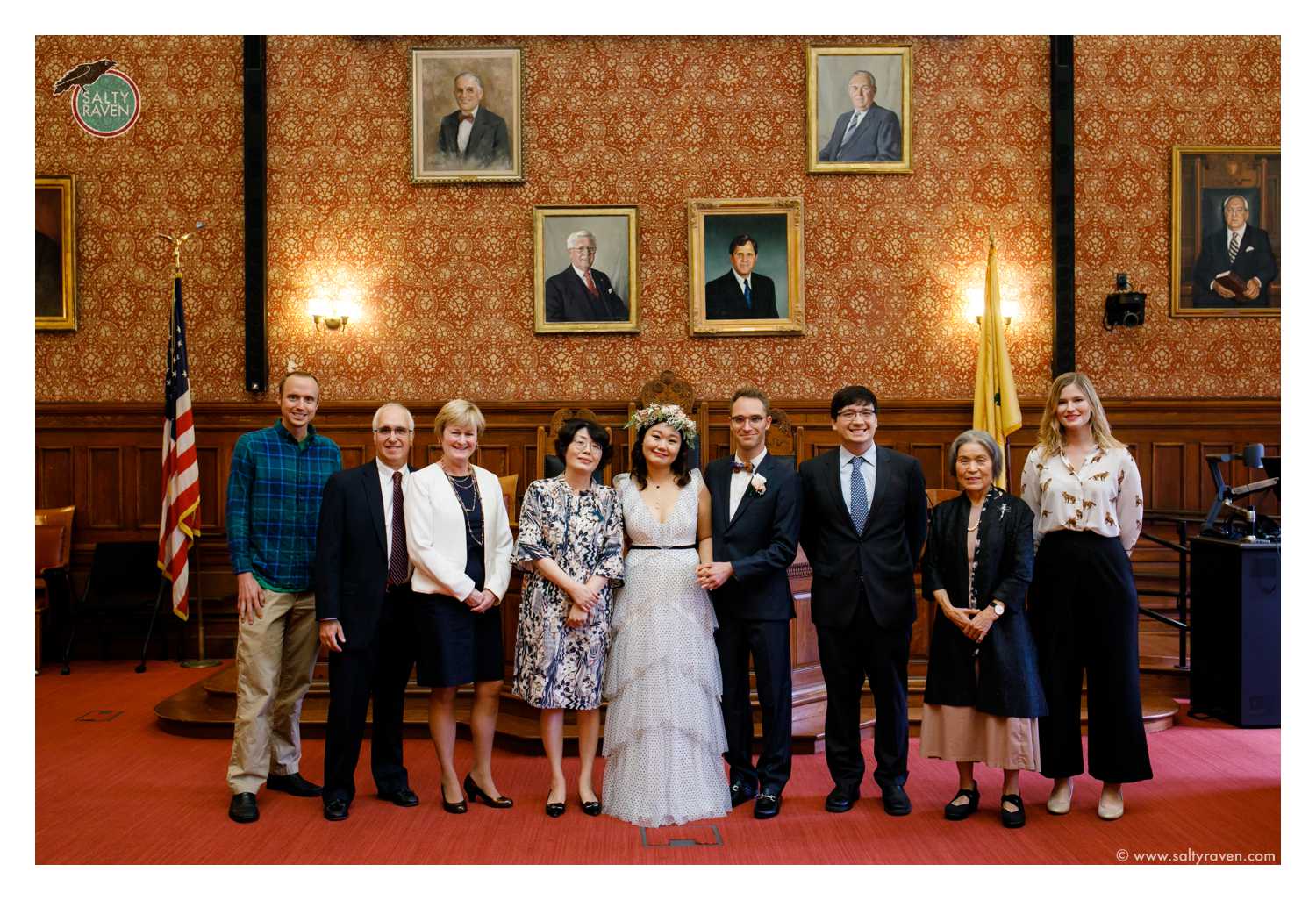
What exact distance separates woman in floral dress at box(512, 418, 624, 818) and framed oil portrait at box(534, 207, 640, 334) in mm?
4193

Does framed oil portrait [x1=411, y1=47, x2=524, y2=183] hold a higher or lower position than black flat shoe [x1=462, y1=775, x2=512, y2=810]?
higher

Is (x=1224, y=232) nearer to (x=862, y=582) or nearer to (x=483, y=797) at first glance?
(x=862, y=582)

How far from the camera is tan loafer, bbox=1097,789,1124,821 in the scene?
12.2 ft

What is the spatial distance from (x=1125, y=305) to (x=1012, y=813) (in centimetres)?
533

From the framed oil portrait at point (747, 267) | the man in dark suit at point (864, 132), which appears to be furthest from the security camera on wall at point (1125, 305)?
the framed oil portrait at point (747, 267)

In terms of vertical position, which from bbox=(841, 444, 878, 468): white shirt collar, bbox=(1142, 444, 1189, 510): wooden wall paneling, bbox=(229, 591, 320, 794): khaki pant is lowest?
bbox=(229, 591, 320, 794): khaki pant

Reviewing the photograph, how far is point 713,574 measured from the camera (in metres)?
3.68

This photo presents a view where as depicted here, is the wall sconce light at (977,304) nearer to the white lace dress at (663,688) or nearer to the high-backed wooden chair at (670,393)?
the high-backed wooden chair at (670,393)

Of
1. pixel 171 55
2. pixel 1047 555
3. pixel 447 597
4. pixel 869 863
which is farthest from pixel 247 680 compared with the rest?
pixel 171 55

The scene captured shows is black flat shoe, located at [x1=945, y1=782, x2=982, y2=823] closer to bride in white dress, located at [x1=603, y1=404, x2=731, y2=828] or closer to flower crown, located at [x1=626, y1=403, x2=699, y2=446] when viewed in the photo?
bride in white dress, located at [x1=603, y1=404, x2=731, y2=828]

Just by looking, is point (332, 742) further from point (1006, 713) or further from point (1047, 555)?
point (1047, 555)

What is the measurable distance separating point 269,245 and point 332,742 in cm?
522

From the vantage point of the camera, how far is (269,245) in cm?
784

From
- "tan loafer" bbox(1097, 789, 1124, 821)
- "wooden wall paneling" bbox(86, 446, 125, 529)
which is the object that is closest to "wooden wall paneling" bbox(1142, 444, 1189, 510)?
"tan loafer" bbox(1097, 789, 1124, 821)
